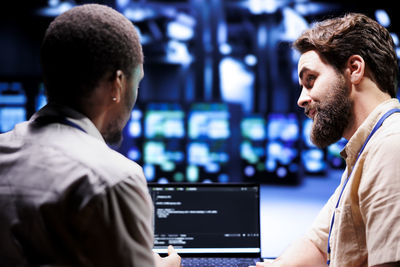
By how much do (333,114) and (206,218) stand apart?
643 mm

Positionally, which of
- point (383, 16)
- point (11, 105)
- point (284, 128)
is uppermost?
point (383, 16)

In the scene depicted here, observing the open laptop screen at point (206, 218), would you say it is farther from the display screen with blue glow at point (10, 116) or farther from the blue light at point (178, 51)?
the blue light at point (178, 51)

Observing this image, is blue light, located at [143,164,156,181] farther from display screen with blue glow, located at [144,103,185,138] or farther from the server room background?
display screen with blue glow, located at [144,103,185,138]

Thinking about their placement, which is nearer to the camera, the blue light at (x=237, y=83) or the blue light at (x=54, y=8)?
the blue light at (x=54, y=8)

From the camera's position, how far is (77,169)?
2.51 ft

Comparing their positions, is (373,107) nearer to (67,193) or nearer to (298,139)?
(67,193)

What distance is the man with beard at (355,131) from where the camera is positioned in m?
1.03

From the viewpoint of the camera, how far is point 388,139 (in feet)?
3.52

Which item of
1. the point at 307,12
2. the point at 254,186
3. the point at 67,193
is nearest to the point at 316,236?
the point at 254,186

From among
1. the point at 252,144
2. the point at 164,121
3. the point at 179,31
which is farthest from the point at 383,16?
the point at 179,31

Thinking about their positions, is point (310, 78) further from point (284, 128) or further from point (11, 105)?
point (284, 128)

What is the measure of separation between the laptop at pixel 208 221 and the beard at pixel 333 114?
14.6 inches

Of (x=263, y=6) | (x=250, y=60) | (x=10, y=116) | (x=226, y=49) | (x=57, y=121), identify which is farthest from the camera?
(x=250, y=60)

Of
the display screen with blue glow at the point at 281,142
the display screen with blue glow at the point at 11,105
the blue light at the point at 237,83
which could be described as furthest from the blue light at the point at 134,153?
the blue light at the point at 237,83
